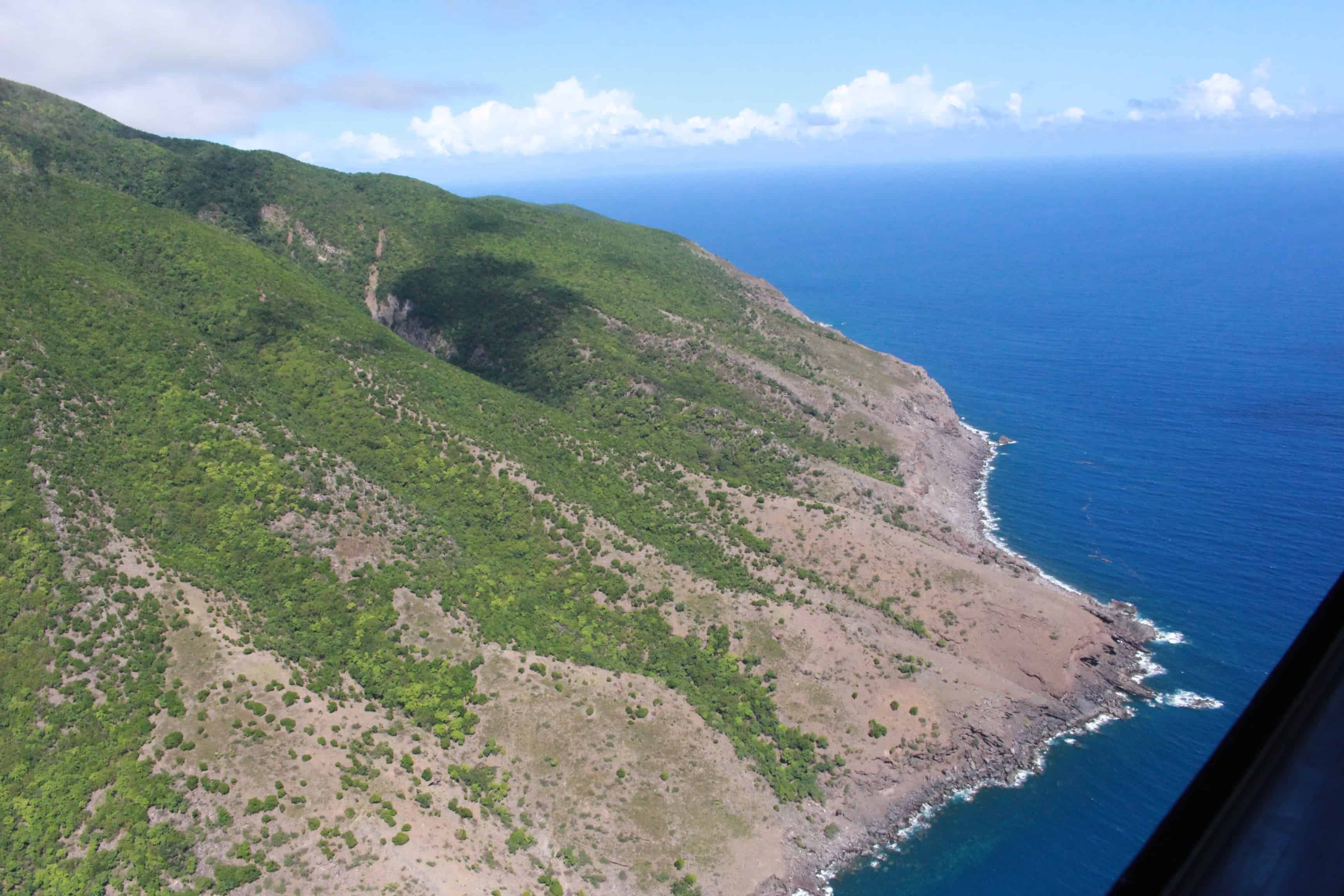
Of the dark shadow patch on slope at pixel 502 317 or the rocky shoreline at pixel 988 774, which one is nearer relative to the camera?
the rocky shoreline at pixel 988 774

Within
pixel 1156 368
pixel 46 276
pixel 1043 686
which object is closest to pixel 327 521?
pixel 46 276

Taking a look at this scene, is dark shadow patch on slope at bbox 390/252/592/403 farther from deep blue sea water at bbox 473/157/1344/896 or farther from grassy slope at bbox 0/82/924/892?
deep blue sea water at bbox 473/157/1344/896

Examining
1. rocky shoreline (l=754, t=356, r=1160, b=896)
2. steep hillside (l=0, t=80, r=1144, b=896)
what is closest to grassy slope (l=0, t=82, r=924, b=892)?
steep hillside (l=0, t=80, r=1144, b=896)

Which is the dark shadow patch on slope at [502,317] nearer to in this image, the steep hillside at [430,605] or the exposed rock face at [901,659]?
the steep hillside at [430,605]

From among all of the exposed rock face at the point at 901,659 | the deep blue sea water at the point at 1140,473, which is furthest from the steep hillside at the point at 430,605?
the deep blue sea water at the point at 1140,473

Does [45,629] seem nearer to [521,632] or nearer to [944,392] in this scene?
[521,632]

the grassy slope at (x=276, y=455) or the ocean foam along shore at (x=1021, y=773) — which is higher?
the grassy slope at (x=276, y=455)

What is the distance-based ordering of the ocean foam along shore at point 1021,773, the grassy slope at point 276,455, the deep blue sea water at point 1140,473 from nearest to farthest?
the grassy slope at point 276,455 → the ocean foam along shore at point 1021,773 → the deep blue sea water at point 1140,473
